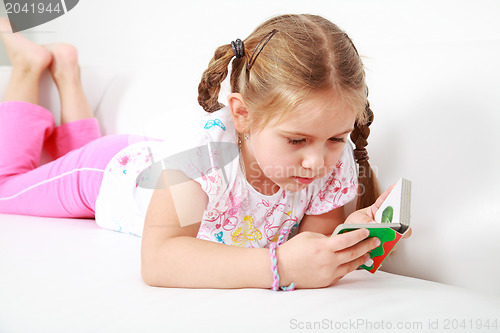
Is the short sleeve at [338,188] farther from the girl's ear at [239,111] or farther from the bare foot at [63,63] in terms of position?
the bare foot at [63,63]

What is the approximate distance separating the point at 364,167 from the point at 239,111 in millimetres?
273

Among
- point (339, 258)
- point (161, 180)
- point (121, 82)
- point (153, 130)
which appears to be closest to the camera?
point (339, 258)

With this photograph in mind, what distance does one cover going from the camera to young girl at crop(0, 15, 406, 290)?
0.78 meters

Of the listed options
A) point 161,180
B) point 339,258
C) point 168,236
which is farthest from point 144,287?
point 339,258

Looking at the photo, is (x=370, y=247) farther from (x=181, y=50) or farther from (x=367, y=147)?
(x=181, y=50)

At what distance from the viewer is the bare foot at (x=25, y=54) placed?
1604 mm

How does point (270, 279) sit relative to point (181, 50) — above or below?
below

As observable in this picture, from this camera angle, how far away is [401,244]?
93 cm

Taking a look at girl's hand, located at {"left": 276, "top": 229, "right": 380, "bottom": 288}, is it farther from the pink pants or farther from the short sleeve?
the pink pants

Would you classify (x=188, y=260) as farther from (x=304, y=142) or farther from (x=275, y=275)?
(x=304, y=142)

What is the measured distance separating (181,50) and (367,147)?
2.72 feet

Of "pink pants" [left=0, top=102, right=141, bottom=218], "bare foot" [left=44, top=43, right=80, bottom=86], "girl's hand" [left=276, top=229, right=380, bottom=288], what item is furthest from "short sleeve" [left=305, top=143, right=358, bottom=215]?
"bare foot" [left=44, top=43, right=80, bottom=86]

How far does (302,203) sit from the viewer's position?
41.2 inches

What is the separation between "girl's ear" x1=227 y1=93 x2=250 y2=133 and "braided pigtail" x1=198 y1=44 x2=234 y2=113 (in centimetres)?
5
